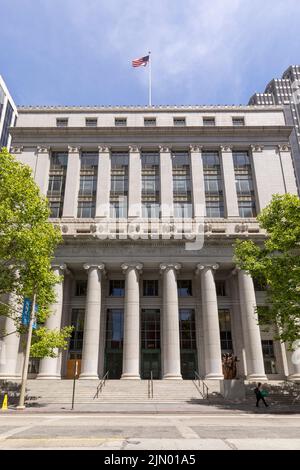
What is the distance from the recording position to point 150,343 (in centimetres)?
4003

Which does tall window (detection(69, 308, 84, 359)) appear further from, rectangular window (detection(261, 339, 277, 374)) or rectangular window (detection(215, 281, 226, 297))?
rectangular window (detection(261, 339, 277, 374))

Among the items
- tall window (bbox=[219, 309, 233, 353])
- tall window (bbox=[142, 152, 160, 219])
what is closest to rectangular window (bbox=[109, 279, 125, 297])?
tall window (bbox=[142, 152, 160, 219])

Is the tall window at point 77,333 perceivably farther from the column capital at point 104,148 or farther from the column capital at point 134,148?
the column capital at point 134,148

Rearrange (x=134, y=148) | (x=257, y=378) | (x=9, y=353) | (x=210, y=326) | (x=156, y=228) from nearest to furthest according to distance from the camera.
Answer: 1. (x=257, y=378)
2. (x=9, y=353)
3. (x=210, y=326)
4. (x=156, y=228)
5. (x=134, y=148)

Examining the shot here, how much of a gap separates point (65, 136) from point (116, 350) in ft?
103

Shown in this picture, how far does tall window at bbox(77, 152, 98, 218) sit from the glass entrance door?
613 inches

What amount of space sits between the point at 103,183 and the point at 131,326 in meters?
20.5

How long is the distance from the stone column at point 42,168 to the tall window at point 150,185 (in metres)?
13.8

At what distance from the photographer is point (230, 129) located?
48312 mm

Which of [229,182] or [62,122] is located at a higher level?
[62,122]

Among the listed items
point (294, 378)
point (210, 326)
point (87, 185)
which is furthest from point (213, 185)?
point (294, 378)

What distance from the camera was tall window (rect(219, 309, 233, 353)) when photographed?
130ft

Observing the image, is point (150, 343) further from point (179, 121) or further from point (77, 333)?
point (179, 121)
